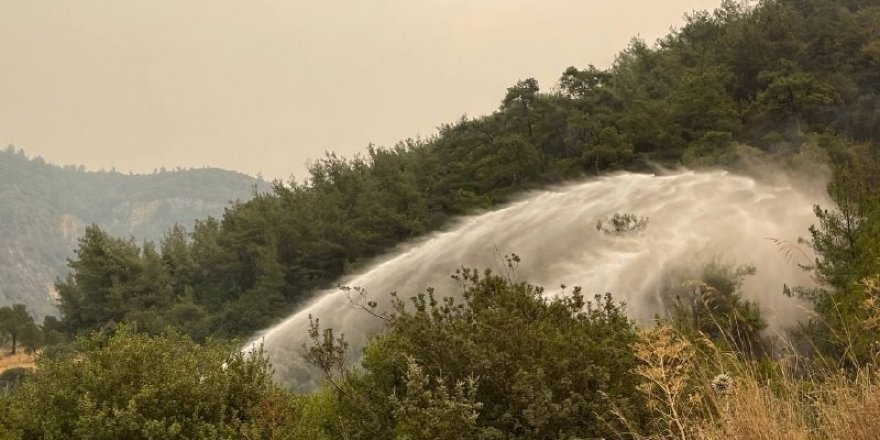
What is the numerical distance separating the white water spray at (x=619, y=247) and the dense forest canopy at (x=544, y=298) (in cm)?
217

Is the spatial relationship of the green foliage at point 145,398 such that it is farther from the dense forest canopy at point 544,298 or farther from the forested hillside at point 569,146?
the forested hillside at point 569,146

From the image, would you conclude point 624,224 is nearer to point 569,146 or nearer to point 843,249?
point 843,249

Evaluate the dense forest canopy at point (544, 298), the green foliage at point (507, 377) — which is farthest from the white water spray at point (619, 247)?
the green foliage at point (507, 377)

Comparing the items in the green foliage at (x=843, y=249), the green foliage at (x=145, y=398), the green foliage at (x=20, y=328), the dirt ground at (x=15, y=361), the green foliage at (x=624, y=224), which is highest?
the green foliage at (x=20, y=328)

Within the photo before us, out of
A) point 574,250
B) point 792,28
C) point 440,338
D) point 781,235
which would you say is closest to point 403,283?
point 574,250

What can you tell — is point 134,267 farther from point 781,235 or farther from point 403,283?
point 781,235

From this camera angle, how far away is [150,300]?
→ 215 feet

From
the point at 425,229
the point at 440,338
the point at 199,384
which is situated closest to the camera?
the point at 440,338

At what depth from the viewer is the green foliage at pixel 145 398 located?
11.1 m

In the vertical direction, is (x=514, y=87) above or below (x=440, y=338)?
above

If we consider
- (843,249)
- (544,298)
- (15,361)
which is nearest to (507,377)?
(544,298)

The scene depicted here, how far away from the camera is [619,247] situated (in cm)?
3472

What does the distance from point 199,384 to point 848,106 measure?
53.2 metres

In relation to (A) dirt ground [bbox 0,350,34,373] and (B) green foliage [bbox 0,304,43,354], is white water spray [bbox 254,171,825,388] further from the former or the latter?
(B) green foliage [bbox 0,304,43,354]
